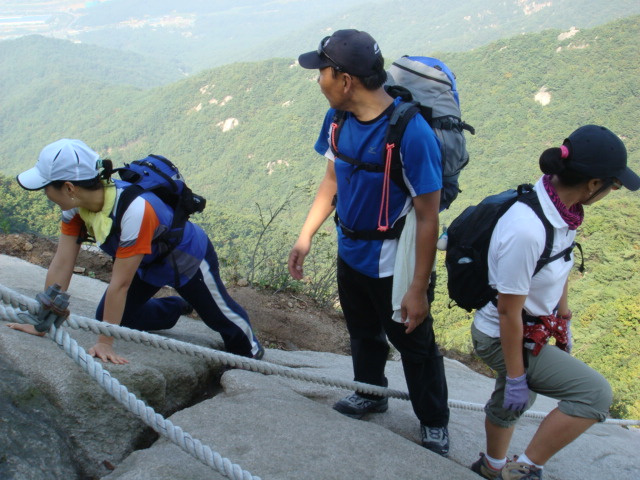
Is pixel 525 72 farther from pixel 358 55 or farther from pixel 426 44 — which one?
pixel 426 44

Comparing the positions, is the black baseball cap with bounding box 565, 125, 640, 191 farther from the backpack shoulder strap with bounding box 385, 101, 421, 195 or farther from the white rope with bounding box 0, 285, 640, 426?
the white rope with bounding box 0, 285, 640, 426

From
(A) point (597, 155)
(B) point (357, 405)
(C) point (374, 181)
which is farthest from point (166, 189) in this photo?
(A) point (597, 155)

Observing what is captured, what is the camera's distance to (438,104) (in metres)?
2.55

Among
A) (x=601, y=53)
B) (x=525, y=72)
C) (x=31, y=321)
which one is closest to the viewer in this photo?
(x=31, y=321)

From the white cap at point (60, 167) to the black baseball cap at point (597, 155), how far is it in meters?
2.10

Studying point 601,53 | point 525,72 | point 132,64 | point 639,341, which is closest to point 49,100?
point 132,64

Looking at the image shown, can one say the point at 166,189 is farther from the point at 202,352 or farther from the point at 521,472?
the point at 521,472

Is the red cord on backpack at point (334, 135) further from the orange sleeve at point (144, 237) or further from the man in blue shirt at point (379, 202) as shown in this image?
the orange sleeve at point (144, 237)

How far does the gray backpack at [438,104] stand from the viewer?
2510 mm

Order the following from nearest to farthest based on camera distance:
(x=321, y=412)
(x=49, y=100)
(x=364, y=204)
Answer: (x=364, y=204) < (x=321, y=412) < (x=49, y=100)

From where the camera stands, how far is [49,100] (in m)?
125

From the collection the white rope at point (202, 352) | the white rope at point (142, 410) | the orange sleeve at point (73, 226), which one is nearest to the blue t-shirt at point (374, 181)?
the white rope at point (202, 352)

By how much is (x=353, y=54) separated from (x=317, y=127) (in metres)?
82.5

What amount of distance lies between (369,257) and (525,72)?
3307 inches
